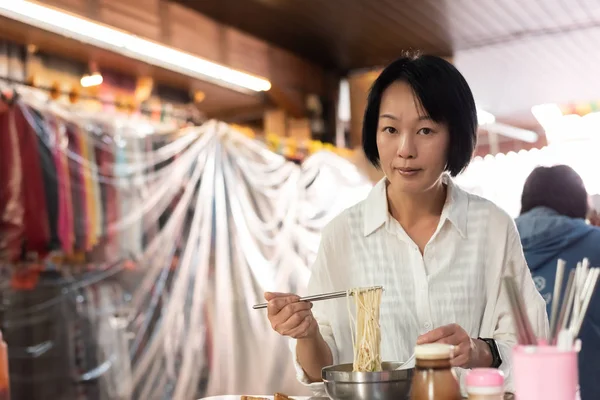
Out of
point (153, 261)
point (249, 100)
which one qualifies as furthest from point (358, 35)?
point (153, 261)

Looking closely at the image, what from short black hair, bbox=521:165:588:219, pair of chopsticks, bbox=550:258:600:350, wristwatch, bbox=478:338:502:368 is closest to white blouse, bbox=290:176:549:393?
wristwatch, bbox=478:338:502:368

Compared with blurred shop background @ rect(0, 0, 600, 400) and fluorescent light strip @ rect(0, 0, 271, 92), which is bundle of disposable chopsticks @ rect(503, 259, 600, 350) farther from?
fluorescent light strip @ rect(0, 0, 271, 92)

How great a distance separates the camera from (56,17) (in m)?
3.80

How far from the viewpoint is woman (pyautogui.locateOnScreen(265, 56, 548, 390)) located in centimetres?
154

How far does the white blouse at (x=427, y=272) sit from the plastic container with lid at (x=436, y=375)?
0.56 m

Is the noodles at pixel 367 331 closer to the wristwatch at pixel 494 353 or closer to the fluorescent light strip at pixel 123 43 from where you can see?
the wristwatch at pixel 494 353

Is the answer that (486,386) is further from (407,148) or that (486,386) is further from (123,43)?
(123,43)

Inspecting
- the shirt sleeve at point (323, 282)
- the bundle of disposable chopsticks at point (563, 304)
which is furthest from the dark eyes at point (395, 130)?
the bundle of disposable chopsticks at point (563, 304)

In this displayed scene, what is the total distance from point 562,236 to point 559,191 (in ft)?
0.73

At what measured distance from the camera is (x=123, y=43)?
14.0 feet

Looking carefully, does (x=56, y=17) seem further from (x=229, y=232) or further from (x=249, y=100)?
(x=249, y=100)

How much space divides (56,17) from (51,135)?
2.12 ft

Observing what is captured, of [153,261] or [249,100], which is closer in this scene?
[153,261]

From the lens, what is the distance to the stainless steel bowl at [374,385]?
123 centimetres
